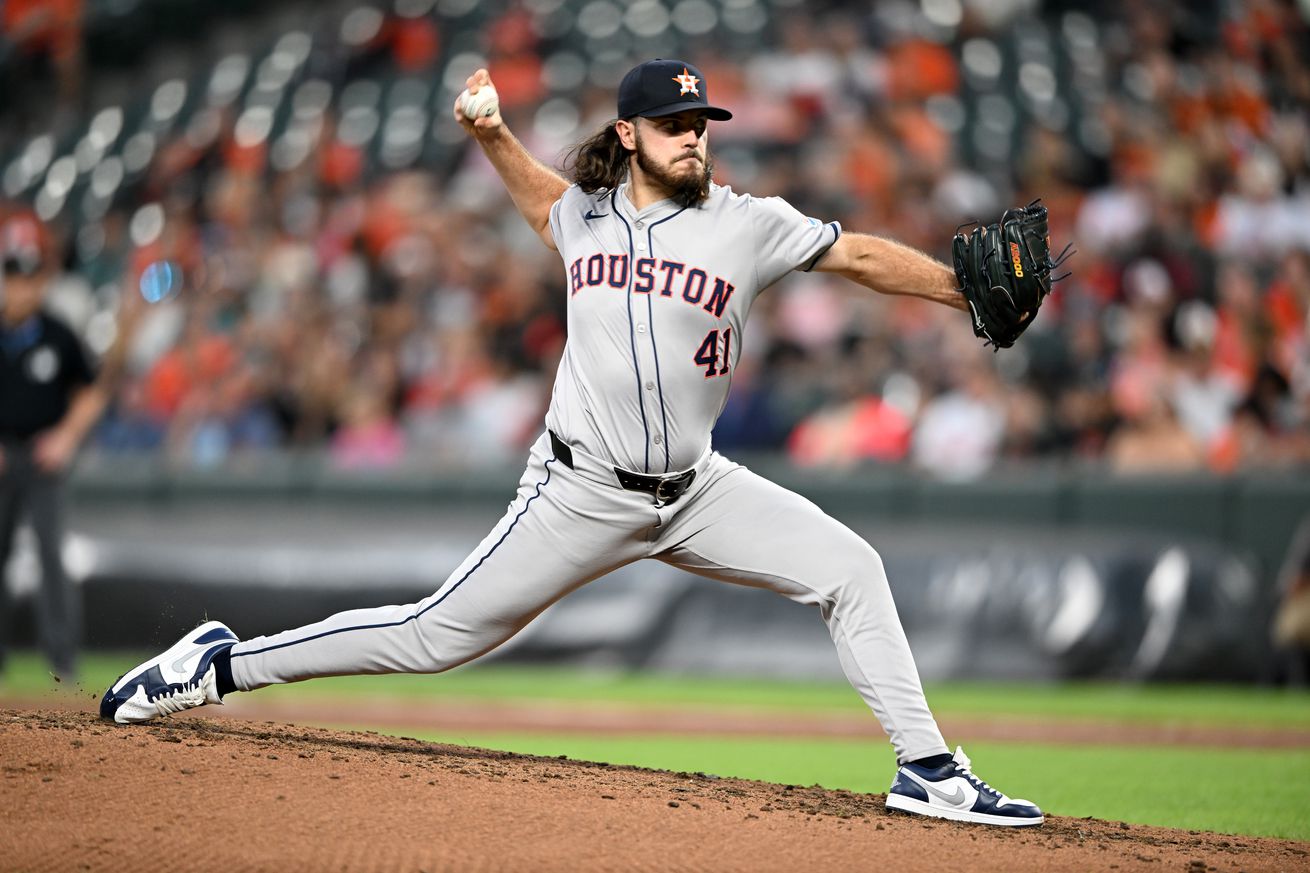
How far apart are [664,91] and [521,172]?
547mm

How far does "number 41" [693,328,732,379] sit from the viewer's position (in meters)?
4.32

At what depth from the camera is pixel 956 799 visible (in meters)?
4.27

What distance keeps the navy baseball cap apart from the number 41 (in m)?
0.61

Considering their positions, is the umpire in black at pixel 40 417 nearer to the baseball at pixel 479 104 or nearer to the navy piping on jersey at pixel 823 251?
the baseball at pixel 479 104

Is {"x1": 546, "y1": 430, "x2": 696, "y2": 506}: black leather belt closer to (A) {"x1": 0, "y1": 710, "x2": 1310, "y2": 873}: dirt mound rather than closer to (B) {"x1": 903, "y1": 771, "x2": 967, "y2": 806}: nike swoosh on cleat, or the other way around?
(A) {"x1": 0, "y1": 710, "x2": 1310, "y2": 873}: dirt mound

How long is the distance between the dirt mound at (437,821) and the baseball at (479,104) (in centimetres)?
183

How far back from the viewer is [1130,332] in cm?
1127

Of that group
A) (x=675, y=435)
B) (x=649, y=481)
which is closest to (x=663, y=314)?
(x=675, y=435)

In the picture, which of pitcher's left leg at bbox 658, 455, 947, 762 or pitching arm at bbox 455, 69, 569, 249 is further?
pitching arm at bbox 455, 69, 569, 249

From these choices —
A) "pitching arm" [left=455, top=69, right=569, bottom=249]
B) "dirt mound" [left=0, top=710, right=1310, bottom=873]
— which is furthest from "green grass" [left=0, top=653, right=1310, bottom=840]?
"pitching arm" [left=455, top=69, right=569, bottom=249]

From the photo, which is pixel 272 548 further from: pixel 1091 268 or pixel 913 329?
pixel 1091 268

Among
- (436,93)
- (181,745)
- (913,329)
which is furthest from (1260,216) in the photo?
(181,745)

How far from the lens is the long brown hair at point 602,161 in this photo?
4555mm

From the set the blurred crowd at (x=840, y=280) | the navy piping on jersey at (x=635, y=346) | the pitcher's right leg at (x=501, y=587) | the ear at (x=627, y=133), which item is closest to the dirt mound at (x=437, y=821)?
the pitcher's right leg at (x=501, y=587)
